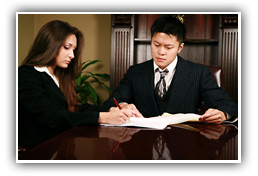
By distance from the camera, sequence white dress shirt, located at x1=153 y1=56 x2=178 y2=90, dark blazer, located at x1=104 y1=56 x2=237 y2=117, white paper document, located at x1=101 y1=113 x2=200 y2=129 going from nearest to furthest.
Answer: white paper document, located at x1=101 y1=113 x2=200 y2=129, dark blazer, located at x1=104 y1=56 x2=237 y2=117, white dress shirt, located at x1=153 y1=56 x2=178 y2=90

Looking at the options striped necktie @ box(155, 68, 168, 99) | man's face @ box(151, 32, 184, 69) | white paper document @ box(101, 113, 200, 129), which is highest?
man's face @ box(151, 32, 184, 69)

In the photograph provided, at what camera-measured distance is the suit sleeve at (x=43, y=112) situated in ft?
3.21

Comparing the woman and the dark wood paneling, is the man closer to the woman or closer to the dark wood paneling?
the woman

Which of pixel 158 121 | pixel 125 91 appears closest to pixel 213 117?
pixel 158 121

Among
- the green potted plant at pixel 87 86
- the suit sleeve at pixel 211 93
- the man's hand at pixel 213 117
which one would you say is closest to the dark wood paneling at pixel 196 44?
the green potted plant at pixel 87 86

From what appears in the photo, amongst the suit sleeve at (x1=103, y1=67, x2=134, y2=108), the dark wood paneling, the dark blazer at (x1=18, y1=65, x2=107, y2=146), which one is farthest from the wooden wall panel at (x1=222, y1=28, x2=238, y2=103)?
the dark blazer at (x1=18, y1=65, x2=107, y2=146)

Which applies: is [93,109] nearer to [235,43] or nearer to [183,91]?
[183,91]

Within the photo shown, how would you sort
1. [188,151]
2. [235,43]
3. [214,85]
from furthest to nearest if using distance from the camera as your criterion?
[235,43] → [214,85] → [188,151]

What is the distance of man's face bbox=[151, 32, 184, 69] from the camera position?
1.52 metres

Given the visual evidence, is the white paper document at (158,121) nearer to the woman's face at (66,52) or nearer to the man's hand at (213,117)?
the man's hand at (213,117)

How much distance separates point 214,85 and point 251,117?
2.27 ft

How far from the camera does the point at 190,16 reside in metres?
2.38

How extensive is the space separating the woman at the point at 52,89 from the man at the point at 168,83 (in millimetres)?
298
